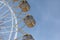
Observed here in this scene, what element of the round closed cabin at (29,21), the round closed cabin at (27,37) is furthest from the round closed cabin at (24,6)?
Result: the round closed cabin at (27,37)

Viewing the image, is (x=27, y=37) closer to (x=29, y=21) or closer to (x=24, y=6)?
(x=29, y=21)

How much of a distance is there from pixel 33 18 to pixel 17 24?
1250 mm

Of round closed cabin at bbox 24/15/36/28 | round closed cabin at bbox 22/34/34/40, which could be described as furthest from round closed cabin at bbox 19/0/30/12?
round closed cabin at bbox 22/34/34/40

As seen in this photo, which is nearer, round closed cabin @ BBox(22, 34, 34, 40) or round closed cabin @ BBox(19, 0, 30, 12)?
round closed cabin @ BBox(22, 34, 34, 40)

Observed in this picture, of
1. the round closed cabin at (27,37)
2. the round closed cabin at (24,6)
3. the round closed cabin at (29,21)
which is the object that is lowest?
the round closed cabin at (27,37)

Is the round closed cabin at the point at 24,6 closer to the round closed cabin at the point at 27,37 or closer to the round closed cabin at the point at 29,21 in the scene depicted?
the round closed cabin at the point at 29,21

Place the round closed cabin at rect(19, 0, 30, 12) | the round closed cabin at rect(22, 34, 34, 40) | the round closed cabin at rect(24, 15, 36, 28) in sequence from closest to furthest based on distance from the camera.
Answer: the round closed cabin at rect(22, 34, 34, 40) → the round closed cabin at rect(24, 15, 36, 28) → the round closed cabin at rect(19, 0, 30, 12)

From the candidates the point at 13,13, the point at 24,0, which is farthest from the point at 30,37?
the point at 24,0

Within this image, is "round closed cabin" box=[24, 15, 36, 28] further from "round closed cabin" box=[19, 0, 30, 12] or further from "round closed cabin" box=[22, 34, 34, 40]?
"round closed cabin" box=[22, 34, 34, 40]

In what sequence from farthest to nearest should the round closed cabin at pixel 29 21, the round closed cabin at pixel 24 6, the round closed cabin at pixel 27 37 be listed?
the round closed cabin at pixel 24 6 < the round closed cabin at pixel 29 21 < the round closed cabin at pixel 27 37

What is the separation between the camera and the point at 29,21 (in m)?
11.8

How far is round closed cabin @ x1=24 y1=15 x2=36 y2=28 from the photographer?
38.3ft

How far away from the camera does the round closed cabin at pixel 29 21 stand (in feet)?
38.3

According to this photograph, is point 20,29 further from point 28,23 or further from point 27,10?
point 27,10
